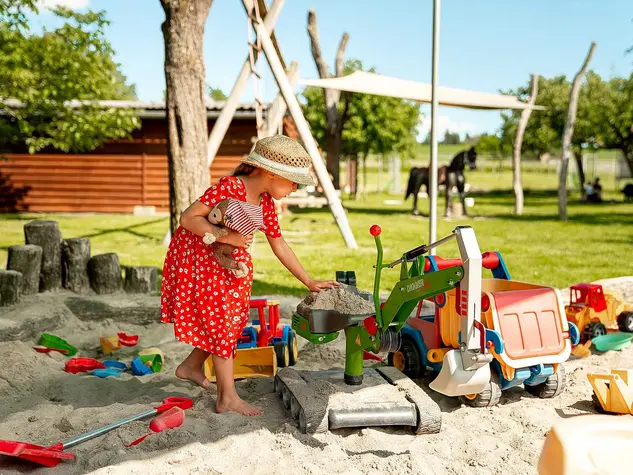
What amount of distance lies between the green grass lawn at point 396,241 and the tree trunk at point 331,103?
4.68ft

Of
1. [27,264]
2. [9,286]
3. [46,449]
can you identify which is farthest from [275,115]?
[46,449]

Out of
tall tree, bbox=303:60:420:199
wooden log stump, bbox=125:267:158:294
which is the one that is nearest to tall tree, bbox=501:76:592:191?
tall tree, bbox=303:60:420:199

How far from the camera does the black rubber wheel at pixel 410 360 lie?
3.39m

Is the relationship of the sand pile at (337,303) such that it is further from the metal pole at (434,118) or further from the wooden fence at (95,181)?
the wooden fence at (95,181)

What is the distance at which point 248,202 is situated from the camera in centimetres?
282

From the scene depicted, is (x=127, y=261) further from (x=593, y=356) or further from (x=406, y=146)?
(x=406, y=146)

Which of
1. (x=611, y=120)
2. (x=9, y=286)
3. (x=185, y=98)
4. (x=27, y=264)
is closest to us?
(x=9, y=286)

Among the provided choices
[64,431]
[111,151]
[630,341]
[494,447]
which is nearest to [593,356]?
[630,341]

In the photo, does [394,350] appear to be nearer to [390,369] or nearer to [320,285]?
[390,369]

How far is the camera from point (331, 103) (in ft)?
51.4

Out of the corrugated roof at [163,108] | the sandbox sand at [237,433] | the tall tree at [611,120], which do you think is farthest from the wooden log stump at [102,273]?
the tall tree at [611,120]

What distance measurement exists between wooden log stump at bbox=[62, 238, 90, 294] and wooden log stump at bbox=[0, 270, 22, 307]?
62cm

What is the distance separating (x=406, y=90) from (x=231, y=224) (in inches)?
252

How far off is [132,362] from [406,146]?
858 inches
